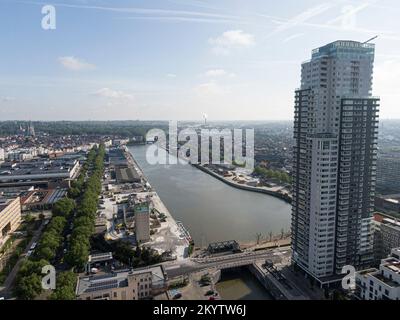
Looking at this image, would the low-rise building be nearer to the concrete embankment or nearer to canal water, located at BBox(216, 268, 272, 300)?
the concrete embankment

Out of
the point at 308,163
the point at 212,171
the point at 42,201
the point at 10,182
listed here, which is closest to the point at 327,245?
the point at 308,163

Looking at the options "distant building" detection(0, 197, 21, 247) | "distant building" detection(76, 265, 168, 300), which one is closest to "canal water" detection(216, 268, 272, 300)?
"distant building" detection(76, 265, 168, 300)

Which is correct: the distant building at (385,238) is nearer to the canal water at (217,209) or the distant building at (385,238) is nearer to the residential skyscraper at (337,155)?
the residential skyscraper at (337,155)

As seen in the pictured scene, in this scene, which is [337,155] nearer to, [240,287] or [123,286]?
[240,287]

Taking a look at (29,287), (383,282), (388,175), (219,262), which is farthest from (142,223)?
(388,175)

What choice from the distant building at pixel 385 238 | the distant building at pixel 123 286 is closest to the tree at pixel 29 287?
the distant building at pixel 123 286
